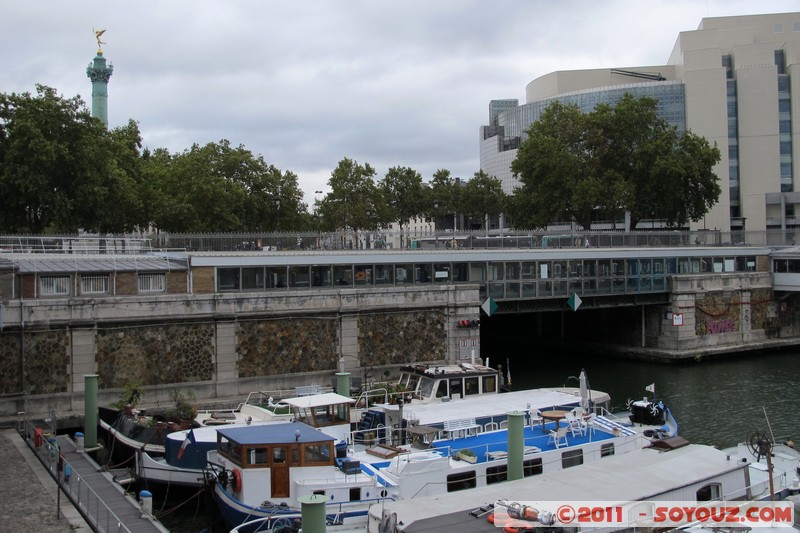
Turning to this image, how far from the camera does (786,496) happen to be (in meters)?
25.1

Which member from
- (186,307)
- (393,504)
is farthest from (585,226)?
(393,504)

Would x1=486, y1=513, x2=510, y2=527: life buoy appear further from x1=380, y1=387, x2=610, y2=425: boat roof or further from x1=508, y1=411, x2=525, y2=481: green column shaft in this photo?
x1=380, y1=387, x2=610, y2=425: boat roof

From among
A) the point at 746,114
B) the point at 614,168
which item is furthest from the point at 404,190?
the point at 746,114

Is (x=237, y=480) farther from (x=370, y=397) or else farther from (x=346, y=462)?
(x=370, y=397)

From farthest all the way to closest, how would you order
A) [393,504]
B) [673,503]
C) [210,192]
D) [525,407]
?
[210,192] → [525,407] → [673,503] → [393,504]

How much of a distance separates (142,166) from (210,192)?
65.0 feet

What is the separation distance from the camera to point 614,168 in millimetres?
86125

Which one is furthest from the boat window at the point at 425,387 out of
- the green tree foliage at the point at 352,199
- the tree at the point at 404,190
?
the tree at the point at 404,190

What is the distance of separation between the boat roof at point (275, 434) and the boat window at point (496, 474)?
5.49m

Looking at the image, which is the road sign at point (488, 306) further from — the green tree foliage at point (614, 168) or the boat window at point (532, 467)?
the green tree foliage at point (614, 168)

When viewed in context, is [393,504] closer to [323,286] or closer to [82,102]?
[323,286]

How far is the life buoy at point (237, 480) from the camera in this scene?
23.6 m

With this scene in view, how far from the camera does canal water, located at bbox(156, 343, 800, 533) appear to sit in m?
36.5

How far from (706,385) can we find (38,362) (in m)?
37.7
